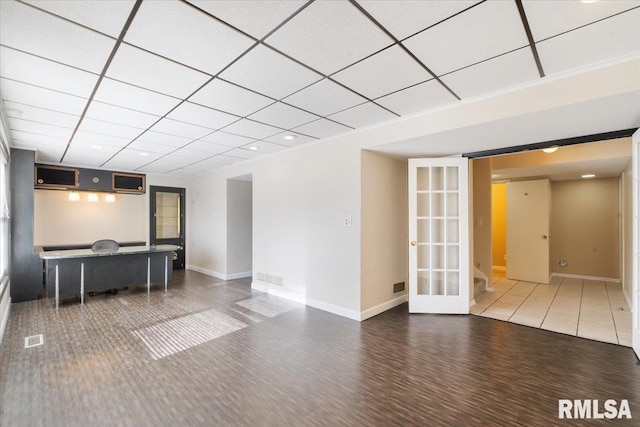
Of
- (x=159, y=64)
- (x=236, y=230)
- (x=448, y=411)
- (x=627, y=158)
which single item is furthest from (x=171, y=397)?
(x=627, y=158)

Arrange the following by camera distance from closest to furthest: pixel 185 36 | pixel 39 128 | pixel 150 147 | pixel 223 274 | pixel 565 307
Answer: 1. pixel 185 36
2. pixel 39 128
3. pixel 565 307
4. pixel 150 147
5. pixel 223 274

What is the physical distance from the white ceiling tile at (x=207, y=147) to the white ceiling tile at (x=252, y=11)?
3058mm

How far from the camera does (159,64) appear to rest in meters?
2.32

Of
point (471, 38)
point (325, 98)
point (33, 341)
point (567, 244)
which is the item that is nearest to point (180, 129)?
point (325, 98)

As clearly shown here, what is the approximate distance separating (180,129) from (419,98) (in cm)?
300

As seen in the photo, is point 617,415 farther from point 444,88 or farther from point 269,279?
point 269,279

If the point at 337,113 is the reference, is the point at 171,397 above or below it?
below

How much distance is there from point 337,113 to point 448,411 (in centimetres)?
294

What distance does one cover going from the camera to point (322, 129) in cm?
400

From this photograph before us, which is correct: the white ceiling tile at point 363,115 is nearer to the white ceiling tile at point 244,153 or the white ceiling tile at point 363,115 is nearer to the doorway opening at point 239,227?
the white ceiling tile at point 244,153

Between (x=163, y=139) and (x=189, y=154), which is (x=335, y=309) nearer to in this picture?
(x=163, y=139)

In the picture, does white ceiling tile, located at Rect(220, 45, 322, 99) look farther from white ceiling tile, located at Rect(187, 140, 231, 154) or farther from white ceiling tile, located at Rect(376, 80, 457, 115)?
white ceiling tile, located at Rect(187, 140, 231, 154)

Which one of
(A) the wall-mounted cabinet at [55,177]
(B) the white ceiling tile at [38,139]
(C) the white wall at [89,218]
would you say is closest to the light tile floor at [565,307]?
(B) the white ceiling tile at [38,139]

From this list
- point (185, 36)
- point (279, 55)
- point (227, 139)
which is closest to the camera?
point (185, 36)
